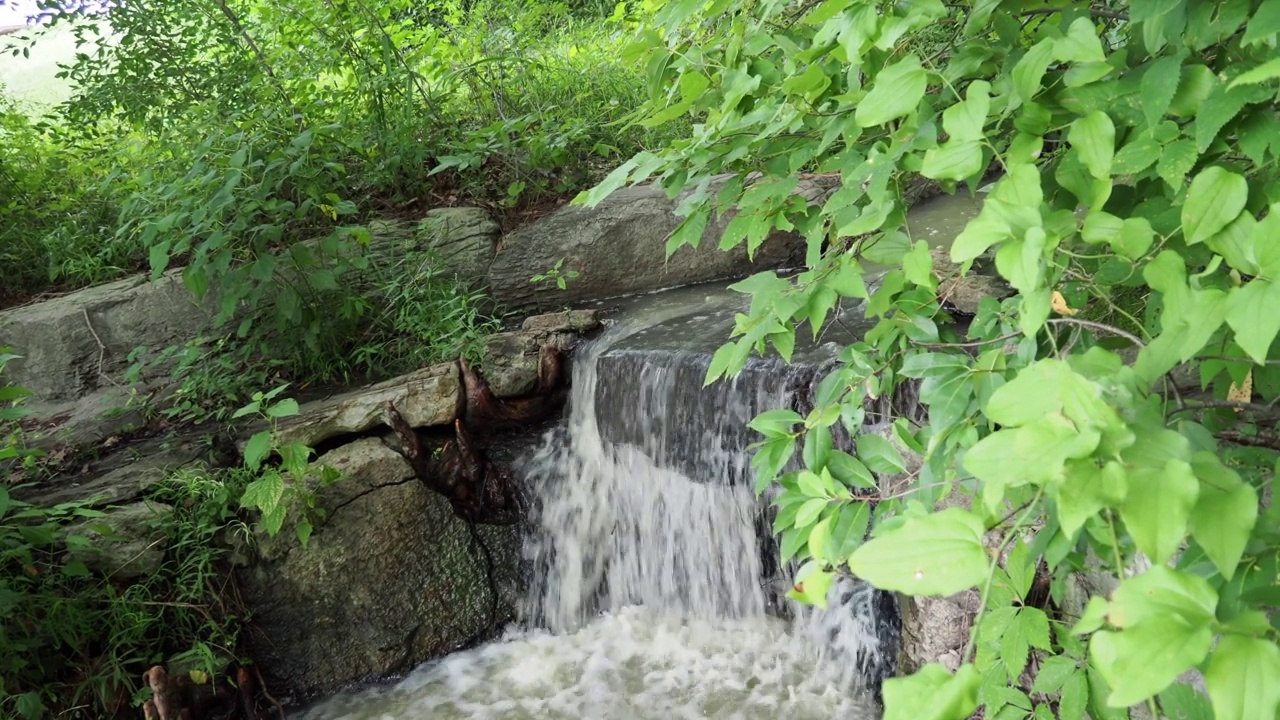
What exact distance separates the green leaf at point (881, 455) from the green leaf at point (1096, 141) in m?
0.51

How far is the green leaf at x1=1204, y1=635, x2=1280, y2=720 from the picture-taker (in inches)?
23.2

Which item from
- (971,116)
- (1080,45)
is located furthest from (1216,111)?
(971,116)

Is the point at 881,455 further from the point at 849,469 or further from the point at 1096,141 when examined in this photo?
the point at 1096,141

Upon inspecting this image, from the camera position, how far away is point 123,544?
3.39 m

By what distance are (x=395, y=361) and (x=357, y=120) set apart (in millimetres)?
2110

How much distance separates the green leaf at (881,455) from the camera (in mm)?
1285

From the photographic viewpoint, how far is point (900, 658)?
119 inches

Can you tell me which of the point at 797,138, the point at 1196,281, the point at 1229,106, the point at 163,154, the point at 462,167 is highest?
the point at 163,154

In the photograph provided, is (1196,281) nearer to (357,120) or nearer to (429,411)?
(429,411)

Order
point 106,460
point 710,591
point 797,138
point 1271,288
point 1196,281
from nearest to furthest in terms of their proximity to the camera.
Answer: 1. point 1271,288
2. point 1196,281
3. point 797,138
4. point 710,591
5. point 106,460

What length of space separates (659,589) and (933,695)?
3.42m

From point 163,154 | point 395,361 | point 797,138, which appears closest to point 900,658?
point 797,138

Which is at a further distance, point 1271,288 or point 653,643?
point 653,643

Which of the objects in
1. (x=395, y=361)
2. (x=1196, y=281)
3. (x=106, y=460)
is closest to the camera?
(x=1196, y=281)
